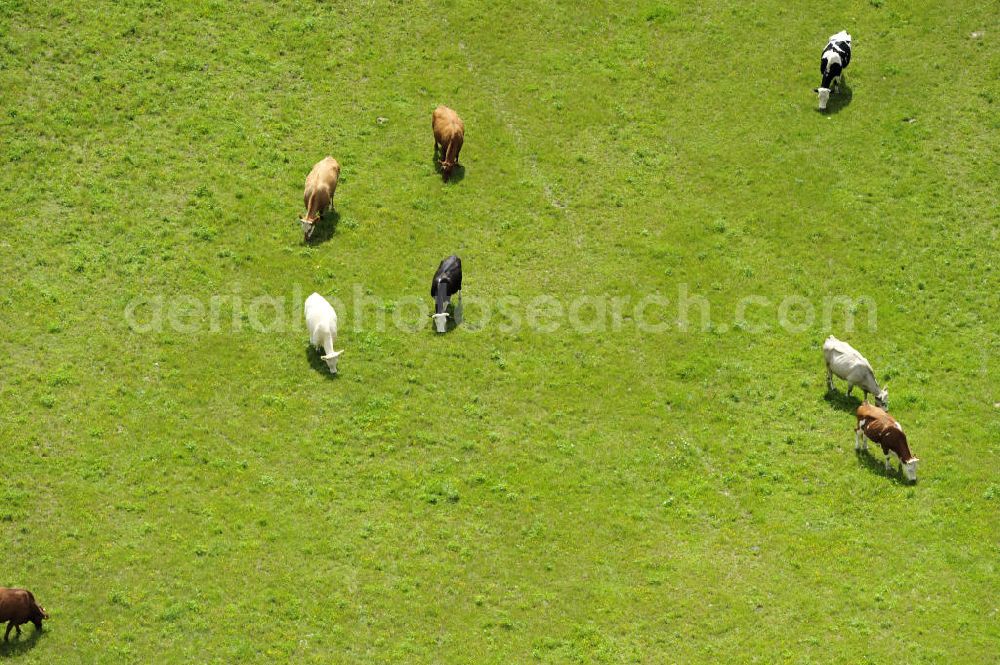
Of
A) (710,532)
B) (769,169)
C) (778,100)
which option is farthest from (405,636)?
(778,100)

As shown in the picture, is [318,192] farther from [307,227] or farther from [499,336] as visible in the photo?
[499,336]

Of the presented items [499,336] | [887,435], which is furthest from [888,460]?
[499,336]

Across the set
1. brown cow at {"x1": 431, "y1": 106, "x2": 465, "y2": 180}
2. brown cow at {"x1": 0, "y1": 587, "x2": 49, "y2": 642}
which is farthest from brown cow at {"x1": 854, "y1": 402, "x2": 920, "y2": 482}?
brown cow at {"x1": 0, "y1": 587, "x2": 49, "y2": 642}

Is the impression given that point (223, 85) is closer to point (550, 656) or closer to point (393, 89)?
point (393, 89)

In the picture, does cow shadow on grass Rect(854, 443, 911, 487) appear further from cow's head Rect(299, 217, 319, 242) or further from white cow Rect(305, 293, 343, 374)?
cow's head Rect(299, 217, 319, 242)

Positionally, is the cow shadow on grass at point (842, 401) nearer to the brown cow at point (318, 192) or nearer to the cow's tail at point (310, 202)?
the brown cow at point (318, 192)
